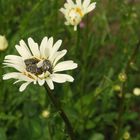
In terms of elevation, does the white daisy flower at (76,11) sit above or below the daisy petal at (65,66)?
below

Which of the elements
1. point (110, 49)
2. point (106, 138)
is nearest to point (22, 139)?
point (106, 138)

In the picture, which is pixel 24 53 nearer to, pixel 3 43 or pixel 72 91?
pixel 3 43

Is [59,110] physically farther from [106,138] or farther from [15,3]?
[15,3]

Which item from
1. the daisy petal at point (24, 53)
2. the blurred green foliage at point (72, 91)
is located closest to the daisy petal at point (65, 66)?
the daisy petal at point (24, 53)

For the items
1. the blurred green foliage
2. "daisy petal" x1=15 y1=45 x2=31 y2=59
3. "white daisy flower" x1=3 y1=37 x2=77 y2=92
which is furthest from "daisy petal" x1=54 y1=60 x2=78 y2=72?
the blurred green foliage

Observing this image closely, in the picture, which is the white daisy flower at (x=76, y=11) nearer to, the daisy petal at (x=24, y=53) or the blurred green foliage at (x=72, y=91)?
the blurred green foliage at (x=72, y=91)

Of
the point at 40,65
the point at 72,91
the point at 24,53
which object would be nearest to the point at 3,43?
the point at 24,53
